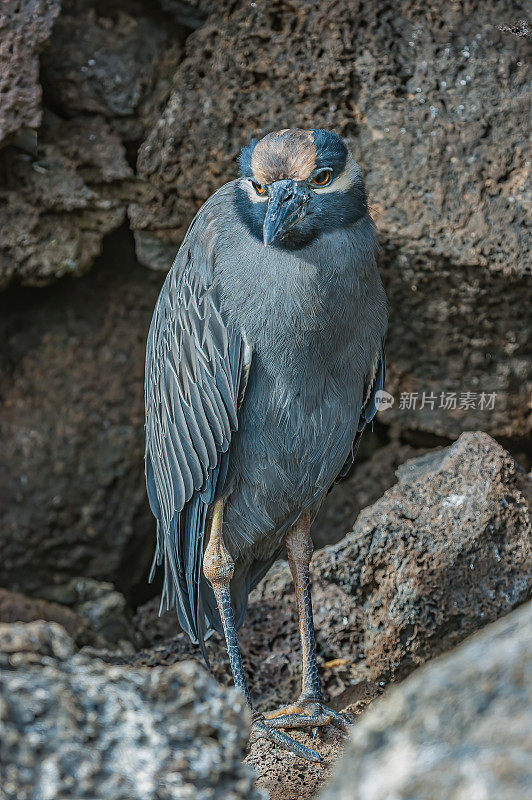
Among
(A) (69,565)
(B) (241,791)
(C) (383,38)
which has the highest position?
(C) (383,38)

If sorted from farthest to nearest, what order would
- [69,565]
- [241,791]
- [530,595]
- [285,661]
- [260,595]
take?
[69,565] < [260,595] < [285,661] < [530,595] < [241,791]

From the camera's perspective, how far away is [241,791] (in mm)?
1394

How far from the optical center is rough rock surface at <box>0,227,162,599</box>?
13.4 ft

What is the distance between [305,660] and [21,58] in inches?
98.3

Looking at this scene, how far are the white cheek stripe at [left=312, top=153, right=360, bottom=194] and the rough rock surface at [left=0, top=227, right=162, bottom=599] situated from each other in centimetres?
169

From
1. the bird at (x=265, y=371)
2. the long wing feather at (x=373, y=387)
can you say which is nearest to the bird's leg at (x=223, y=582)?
the bird at (x=265, y=371)

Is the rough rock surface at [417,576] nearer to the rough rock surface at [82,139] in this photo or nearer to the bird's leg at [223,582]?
the bird's leg at [223,582]

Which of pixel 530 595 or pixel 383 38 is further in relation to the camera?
pixel 383 38

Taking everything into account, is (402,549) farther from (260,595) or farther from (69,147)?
(69,147)

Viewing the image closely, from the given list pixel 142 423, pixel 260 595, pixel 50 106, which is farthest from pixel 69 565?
pixel 50 106

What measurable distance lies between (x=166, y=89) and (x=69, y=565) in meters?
2.26

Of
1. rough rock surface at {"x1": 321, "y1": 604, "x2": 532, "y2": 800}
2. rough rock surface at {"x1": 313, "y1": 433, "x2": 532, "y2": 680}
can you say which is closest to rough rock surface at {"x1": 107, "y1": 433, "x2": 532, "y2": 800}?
rough rock surface at {"x1": 313, "y1": 433, "x2": 532, "y2": 680}

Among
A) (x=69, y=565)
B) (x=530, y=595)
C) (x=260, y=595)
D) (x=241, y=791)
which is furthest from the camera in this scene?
(x=69, y=565)

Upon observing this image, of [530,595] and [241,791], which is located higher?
[241,791]
